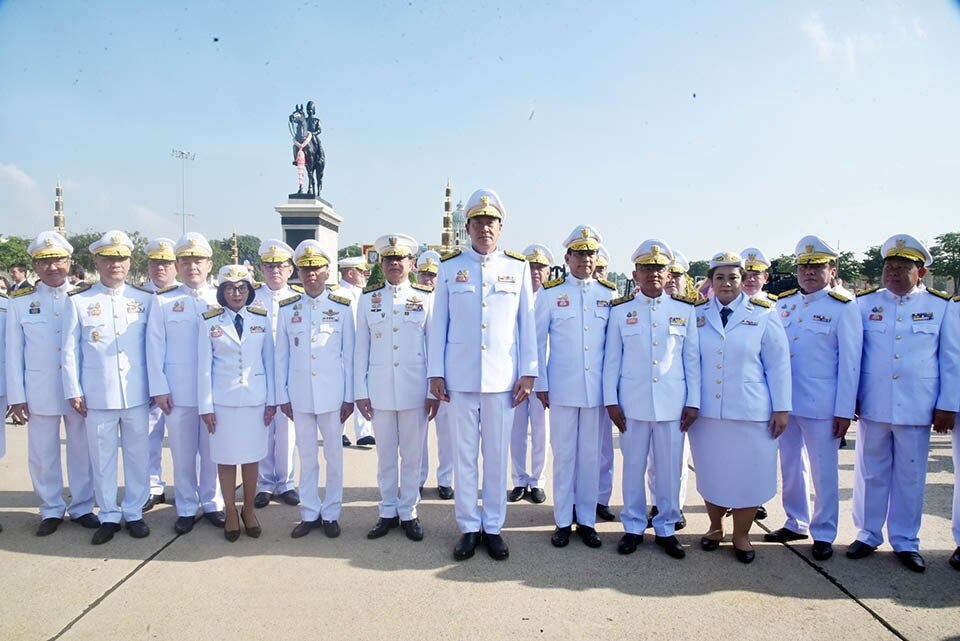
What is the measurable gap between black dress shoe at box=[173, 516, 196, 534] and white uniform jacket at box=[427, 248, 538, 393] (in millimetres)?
2058

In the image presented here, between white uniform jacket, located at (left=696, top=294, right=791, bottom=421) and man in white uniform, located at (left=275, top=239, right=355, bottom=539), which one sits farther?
man in white uniform, located at (left=275, top=239, right=355, bottom=539)

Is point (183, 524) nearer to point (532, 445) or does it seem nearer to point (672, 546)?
point (532, 445)

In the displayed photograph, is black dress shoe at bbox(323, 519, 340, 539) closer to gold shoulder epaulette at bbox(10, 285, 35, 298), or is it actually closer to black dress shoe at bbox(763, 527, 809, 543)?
gold shoulder epaulette at bbox(10, 285, 35, 298)

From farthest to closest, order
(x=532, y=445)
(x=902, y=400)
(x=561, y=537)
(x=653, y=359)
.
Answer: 1. (x=532, y=445)
2. (x=561, y=537)
3. (x=653, y=359)
4. (x=902, y=400)

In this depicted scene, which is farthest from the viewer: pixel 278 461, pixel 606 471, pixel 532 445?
pixel 532 445

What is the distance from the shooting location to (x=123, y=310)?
159 inches

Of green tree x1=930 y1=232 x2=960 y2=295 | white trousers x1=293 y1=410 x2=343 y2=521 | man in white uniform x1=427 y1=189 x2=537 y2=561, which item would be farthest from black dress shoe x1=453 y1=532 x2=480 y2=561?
green tree x1=930 y1=232 x2=960 y2=295

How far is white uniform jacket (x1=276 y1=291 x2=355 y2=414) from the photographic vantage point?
396 cm

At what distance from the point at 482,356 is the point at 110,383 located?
8.56 ft

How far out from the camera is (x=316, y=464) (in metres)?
4.05

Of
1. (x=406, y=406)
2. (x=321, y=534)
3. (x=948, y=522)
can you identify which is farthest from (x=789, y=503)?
(x=321, y=534)

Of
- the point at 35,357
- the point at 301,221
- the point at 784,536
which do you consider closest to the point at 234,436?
the point at 35,357

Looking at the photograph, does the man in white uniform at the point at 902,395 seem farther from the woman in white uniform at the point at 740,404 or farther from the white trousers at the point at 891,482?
the woman in white uniform at the point at 740,404

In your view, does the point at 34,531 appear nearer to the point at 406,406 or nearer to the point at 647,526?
the point at 406,406
